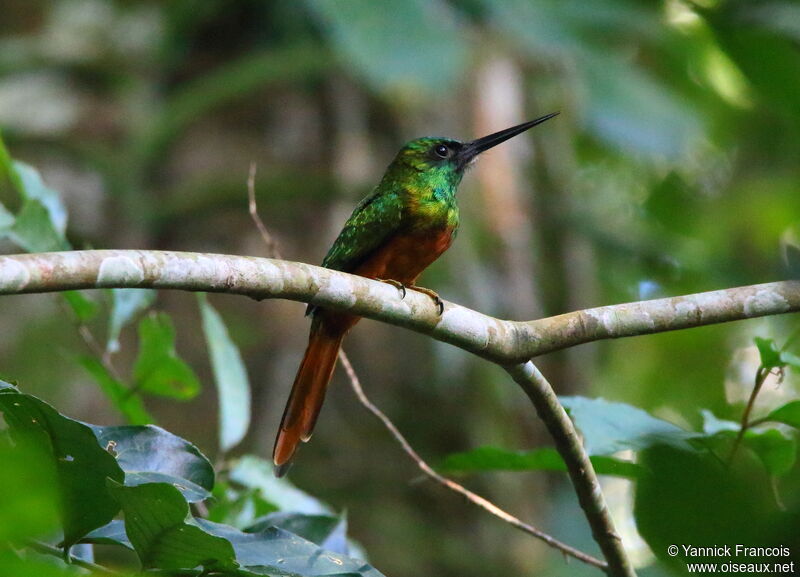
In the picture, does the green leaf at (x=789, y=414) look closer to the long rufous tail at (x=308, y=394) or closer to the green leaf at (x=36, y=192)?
the long rufous tail at (x=308, y=394)

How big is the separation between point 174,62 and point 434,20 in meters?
1.76

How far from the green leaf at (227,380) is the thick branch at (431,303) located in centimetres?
58

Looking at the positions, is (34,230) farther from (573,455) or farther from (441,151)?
(441,151)

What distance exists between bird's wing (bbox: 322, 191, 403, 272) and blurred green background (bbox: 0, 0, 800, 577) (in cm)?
120

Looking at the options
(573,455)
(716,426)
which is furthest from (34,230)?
(716,426)

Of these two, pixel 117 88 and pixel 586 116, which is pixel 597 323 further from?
pixel 117 88

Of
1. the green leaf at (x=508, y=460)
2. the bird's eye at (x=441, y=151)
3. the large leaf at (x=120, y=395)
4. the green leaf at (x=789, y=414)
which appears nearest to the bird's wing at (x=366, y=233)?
the bird's eye at (x=441, y=151)

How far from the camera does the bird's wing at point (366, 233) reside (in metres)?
2.52

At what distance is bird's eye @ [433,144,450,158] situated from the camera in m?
2.93

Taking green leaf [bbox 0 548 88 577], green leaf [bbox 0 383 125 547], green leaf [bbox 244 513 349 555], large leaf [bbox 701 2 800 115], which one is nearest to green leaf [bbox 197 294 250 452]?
green leaf [bbox 244 513 349 555]

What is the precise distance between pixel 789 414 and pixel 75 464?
95cm

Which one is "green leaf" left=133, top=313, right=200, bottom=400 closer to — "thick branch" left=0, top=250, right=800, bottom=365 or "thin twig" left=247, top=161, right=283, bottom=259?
"thin twig" left=247, top=161, right=283, bottom=259

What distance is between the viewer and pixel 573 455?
158 centimetres

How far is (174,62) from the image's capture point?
4.57 metres
